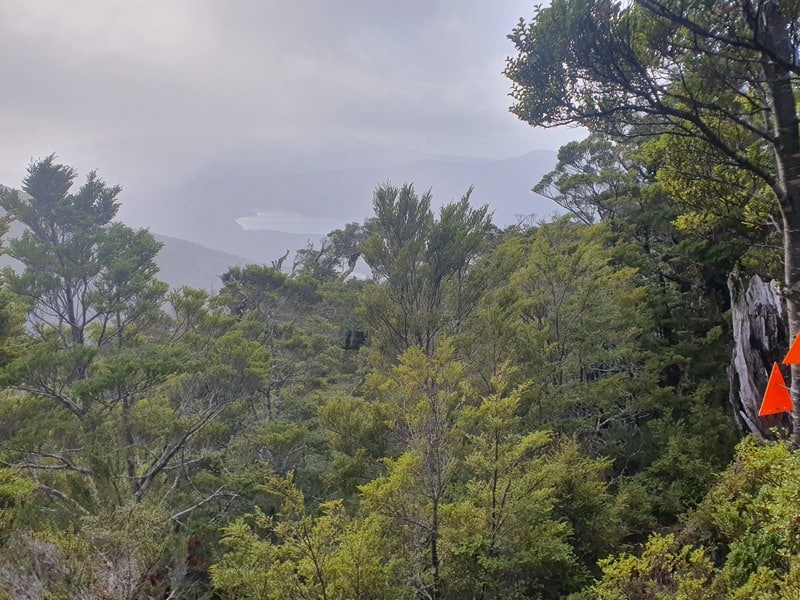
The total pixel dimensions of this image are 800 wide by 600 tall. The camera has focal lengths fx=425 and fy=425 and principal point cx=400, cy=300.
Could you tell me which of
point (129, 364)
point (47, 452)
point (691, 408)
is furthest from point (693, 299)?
point (47, 452)

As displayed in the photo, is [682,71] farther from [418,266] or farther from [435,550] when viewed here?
[418,266]

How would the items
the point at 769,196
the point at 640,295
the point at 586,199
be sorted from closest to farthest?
the point at 769,196
the point at 640,295
the point at 586,199

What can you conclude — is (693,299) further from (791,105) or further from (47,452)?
(47,452)

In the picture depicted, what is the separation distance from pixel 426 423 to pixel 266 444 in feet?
12.3

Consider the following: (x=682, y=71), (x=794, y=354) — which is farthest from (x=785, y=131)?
(x=794, y=354)

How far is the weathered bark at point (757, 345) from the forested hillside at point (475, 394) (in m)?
0.21

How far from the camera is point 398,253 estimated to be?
9.88 meters

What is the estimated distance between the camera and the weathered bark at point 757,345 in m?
4.99

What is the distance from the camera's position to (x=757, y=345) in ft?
17.1

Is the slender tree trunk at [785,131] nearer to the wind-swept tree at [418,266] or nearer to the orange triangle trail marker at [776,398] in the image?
the orange triangle trail marker at [776,398]

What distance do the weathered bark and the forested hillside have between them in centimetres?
21

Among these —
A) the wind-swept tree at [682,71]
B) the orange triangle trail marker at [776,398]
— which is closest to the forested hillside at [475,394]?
the wind-swept tree at [682,71]

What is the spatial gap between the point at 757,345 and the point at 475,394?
12.1 feet

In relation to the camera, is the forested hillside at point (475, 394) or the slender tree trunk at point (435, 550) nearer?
the forested hillside at point (475, 394)
